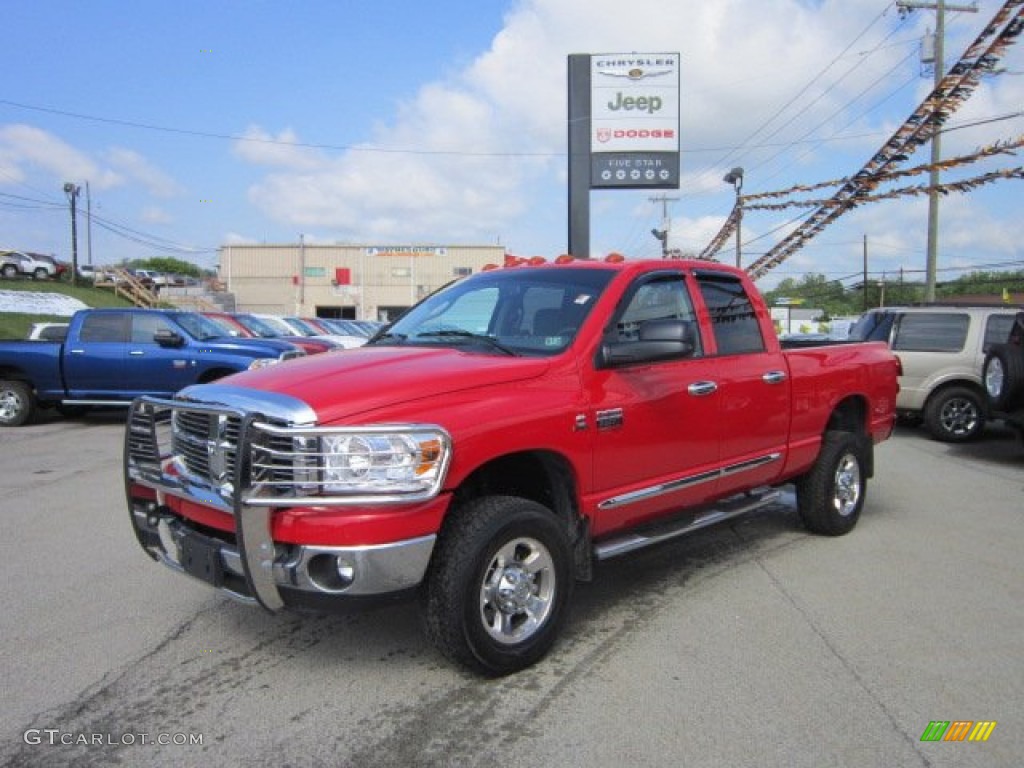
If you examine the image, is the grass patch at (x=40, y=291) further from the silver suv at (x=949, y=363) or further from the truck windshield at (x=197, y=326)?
→ the silver suv at (x=949, y=363)

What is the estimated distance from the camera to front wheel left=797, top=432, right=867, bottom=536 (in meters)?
5.96

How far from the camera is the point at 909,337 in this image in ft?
37.8

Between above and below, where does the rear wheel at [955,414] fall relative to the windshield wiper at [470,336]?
below

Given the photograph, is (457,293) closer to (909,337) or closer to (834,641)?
(834,641)

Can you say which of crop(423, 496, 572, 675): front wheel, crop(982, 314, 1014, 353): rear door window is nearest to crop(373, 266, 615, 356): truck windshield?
crop(423, 496, 572, 675): front wheel

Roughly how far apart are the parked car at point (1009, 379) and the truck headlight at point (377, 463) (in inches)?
313

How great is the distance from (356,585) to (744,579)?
2809mm

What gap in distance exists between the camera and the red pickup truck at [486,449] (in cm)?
323

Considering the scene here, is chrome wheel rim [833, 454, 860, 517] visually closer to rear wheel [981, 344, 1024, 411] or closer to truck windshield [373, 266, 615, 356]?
truck windshield [373, 266, 615, 356]

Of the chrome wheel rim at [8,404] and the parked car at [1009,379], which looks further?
the chrome wheel rim at [8,404]

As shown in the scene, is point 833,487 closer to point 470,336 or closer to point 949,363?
point 470,336

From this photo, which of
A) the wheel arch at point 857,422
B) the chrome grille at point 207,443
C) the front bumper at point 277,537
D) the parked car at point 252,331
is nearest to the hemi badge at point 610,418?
the front bumper at point 277,537

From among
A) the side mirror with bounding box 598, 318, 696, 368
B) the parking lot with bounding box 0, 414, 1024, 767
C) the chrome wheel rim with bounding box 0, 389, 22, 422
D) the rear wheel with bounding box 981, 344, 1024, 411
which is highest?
the side mirror with bounding box 598, 318, 696, 368

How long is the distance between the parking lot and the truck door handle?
3.86ft
